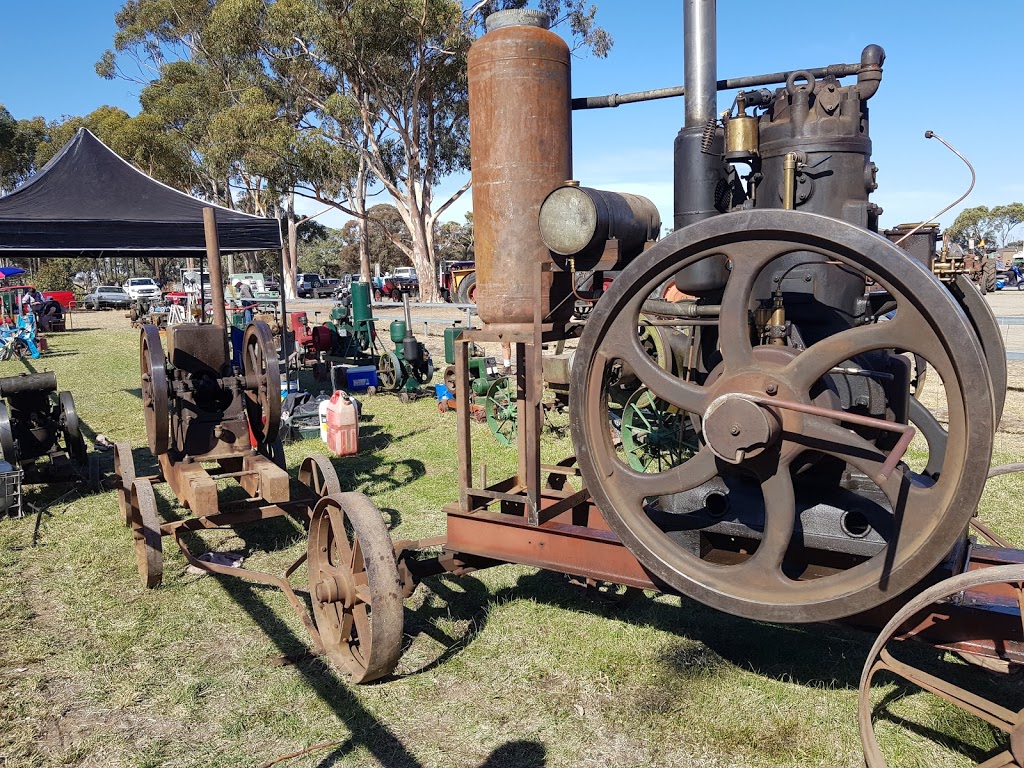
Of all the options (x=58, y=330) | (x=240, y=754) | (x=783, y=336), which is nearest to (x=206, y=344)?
(x=240, y=754)

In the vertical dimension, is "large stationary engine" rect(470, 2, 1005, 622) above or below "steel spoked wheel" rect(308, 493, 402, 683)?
above

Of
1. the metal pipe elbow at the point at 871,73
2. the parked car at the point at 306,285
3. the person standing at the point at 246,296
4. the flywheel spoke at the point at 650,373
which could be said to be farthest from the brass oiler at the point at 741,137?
the parked car at the point at 306,285

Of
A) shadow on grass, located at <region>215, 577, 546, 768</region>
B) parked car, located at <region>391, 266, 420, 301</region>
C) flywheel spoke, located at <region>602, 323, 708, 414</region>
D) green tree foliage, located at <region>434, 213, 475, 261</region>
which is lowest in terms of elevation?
shadow on grass, located at <region>215, 577, 546, 768</region>

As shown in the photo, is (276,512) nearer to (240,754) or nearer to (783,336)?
(240,754)

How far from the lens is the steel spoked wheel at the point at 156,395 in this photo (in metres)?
4.57

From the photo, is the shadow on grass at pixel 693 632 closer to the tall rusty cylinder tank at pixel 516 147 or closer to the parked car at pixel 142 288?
the tall rusty cylinder tank at pixel 516 147

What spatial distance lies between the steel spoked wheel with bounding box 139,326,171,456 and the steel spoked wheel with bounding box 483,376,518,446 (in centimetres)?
341

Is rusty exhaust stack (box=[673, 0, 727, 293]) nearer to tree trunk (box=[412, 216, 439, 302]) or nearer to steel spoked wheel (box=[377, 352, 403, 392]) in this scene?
steel spoked wheel (box=[377, 352, 403, 392])

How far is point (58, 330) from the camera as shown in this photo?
78.2ft

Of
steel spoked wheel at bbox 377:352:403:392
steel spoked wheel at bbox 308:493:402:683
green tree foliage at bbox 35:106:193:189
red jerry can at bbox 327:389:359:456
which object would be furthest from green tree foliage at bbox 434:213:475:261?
steel spoked wheel at bbox 308:493:402:683

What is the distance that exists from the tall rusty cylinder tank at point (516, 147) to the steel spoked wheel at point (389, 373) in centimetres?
749

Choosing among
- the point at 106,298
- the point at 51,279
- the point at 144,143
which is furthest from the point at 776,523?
the point at 51,279

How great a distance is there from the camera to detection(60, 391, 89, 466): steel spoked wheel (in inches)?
247

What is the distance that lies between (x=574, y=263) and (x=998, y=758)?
2.09 metres
